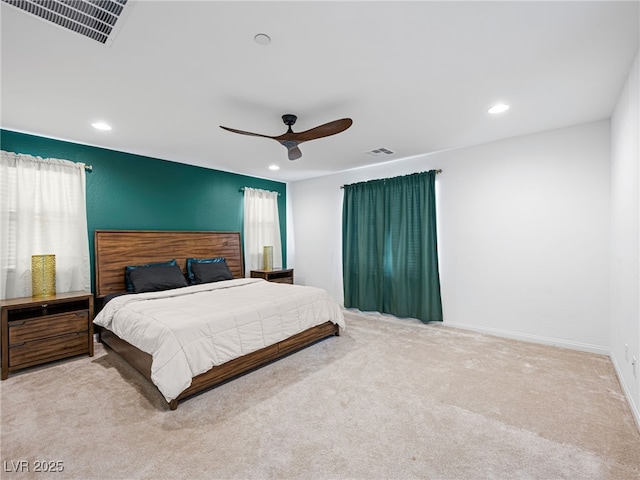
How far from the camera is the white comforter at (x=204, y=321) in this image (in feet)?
7.52

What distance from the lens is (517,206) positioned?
366 centimetres

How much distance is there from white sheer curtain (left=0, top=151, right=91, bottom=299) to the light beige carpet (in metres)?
1.00

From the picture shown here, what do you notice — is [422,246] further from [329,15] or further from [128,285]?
[128,285]

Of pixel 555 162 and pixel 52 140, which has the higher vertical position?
pixel 52 140

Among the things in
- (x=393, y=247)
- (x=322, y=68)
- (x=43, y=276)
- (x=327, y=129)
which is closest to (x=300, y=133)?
(x=327, y=129)

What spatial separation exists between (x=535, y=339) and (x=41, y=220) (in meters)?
5.71

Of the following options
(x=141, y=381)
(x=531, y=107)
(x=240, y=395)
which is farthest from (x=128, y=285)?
(x=531, y=107)

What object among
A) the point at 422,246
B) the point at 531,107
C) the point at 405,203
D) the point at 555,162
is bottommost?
the point at 422,246

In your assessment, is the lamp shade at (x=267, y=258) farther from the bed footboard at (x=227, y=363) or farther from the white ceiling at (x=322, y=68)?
the white ceiling at (x=322, y=68)

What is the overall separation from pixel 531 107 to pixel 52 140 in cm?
503

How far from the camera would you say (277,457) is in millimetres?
1780

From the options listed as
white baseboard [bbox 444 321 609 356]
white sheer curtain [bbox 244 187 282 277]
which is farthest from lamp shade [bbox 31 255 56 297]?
white baseboard [bbox 444 321 609 356]

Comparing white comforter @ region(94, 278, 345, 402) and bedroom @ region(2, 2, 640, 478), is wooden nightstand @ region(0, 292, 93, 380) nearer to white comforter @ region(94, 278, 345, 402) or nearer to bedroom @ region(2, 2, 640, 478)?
white comforter @ region(94, 278, 345, 402)

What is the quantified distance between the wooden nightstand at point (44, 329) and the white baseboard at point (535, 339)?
4.34 metres
